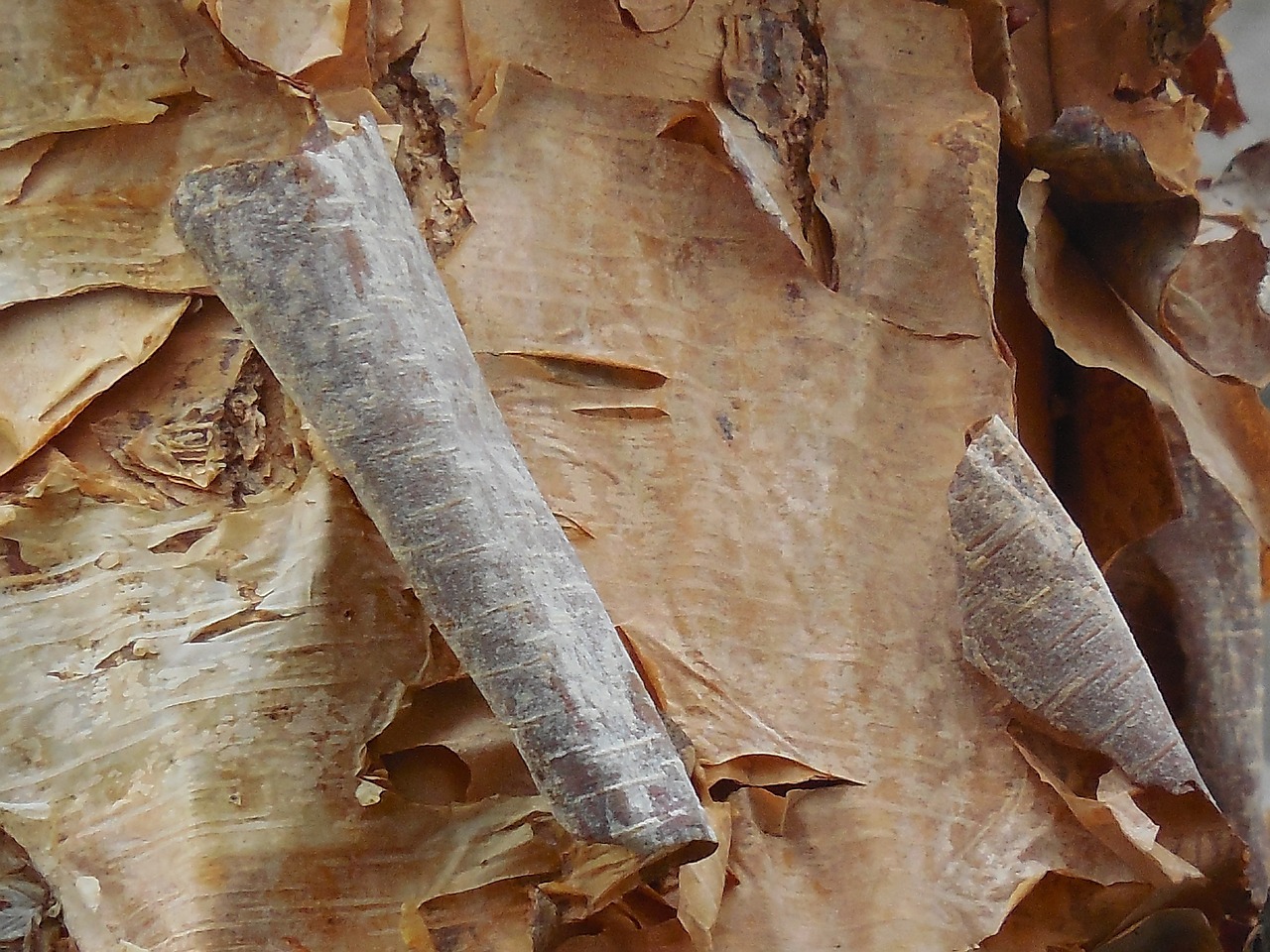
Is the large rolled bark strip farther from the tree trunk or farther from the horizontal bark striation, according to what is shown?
the horizontal bark striation

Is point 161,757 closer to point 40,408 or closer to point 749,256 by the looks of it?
point 40,408

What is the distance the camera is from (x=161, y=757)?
540 mm

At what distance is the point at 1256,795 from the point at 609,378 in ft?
1.72

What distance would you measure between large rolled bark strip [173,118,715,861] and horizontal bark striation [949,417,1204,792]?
0.21m

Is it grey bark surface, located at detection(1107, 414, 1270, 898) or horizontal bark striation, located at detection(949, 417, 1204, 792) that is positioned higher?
horizontal bark striation, located at detection(949, 417, 1204, 792)

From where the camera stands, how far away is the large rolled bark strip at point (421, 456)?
463mm

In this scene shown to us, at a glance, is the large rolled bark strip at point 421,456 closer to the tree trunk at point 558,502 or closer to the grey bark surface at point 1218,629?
the tree trunk at point 558,502

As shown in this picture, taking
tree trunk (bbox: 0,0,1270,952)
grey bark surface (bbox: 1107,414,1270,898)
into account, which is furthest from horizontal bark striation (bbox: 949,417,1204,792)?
grey bark surface (bbox: 1107,414,1270,898)

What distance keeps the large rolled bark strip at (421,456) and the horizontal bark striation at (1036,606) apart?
0.21 metres

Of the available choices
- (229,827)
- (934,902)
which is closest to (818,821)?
(934,902)

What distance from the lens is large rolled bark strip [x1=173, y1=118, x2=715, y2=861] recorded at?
0.46 metres

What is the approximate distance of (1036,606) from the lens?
1.92ft

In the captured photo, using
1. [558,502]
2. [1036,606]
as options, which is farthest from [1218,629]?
[558,502]

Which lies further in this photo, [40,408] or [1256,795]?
[1256,795]
